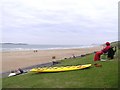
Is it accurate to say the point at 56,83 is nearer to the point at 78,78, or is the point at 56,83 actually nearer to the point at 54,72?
the point at 78,78

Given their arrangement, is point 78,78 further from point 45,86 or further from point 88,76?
point 45,86

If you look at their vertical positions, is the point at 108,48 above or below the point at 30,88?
above

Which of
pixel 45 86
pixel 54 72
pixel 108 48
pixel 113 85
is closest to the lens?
pixel 113 85

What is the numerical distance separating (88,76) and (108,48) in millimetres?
6181

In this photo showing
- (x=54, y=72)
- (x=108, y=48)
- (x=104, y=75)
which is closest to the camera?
(x=104, y=75)

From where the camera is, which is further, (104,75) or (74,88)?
(104,75)

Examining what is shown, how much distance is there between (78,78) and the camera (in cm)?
1312

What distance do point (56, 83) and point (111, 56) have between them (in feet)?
25.7

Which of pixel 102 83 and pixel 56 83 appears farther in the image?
pixel 56 83

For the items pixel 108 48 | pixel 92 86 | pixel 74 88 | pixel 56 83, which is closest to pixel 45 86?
pixel 56 83

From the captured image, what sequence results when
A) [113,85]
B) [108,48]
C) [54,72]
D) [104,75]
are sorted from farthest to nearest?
1. [108,48]
2. [54,72]
3. [104,75]
4. [113,85]

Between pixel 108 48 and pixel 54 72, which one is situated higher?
pixel 108 48

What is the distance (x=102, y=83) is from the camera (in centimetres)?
1153

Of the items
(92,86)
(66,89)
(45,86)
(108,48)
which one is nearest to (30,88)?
(45,86)
